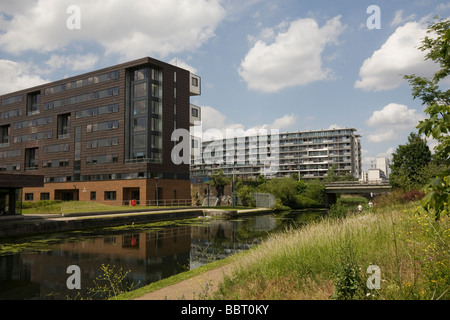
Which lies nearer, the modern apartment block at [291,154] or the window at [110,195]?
the window at [110,195]

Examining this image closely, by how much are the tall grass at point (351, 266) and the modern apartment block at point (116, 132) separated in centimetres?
4191

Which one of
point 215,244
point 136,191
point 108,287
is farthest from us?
point 136,191

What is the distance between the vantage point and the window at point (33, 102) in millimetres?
69000

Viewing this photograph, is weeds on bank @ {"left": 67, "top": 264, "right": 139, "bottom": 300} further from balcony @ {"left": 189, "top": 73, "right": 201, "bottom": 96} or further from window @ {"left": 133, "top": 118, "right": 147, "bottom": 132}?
balcony @ {"left": 189, "top": 73, "right": 201, "bottom": 96}

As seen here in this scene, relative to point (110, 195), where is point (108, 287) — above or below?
below

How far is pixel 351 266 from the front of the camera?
6.30 metres

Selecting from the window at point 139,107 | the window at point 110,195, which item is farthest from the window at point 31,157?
the window at point 139,107

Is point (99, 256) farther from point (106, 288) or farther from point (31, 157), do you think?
point (31, 157)

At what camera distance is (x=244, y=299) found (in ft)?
21.8

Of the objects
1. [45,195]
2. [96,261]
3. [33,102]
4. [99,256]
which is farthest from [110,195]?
[96,261]

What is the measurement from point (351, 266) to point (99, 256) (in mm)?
14172

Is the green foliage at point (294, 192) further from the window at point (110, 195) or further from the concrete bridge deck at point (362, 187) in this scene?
the window at point (110, 195)
